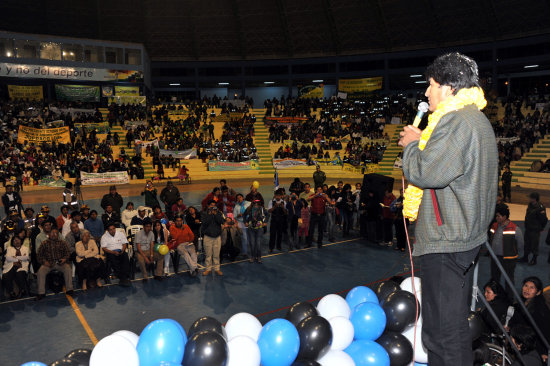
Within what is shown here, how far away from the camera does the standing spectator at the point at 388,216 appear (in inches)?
496

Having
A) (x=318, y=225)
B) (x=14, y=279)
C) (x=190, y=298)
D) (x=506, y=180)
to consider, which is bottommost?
(x=190, y=298)

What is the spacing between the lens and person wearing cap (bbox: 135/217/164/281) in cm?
1009

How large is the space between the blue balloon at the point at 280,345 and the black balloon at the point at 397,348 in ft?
4.02

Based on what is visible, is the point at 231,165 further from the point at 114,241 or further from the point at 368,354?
the point at 368,354

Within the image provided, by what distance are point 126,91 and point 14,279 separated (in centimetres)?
3429

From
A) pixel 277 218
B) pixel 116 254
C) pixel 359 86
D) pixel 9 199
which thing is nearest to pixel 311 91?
pixel 359 86

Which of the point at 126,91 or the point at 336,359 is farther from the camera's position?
the point at 126,91

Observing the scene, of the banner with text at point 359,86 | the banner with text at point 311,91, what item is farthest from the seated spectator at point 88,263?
the banner with text at point 359,86

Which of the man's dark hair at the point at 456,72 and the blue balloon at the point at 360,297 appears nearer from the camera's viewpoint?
the man's dark hair at the point at 456,72

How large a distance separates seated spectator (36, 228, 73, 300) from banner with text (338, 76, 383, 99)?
1585 inches

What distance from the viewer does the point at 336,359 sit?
4.36 m

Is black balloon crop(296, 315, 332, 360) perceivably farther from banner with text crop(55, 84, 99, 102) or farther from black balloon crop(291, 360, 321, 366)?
banner with text crop(55, 84, 99, 102)

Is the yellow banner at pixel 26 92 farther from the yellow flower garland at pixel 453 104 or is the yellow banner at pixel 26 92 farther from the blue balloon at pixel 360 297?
the yellow flower garland at pixel 453 104

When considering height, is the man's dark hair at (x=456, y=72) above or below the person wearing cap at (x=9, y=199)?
above
